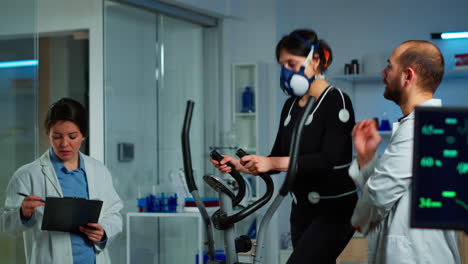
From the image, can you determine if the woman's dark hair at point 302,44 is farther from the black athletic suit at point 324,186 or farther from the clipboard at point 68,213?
the clipboard at point 68,213

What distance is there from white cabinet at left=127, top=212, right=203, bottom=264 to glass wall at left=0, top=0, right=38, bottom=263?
4.66ft

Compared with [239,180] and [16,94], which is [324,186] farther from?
[16,94]

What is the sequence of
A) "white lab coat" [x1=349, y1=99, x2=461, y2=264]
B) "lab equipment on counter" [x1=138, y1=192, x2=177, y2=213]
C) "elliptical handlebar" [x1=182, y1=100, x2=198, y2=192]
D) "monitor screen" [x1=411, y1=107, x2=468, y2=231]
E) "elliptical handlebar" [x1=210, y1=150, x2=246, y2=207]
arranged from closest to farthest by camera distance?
1. "monitor screen" [x1=411, y1=107, x2=468, y2=231]
2. "white lab coat" [x1=349, y1=99, x2=461, y2=264]
3. "elliptical handlebar" [x1=182, y1=100, x2=198, y2=192]
4. "elliptical handlebar" [x1=210, y1=150, x2=246, y2=207]
5. "lab equipment on counter" [x1=138, y1=192, x2=177, y2=213]

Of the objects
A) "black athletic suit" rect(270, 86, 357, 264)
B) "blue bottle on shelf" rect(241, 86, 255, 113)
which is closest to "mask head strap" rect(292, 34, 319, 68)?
"black athletic suit" rect(270, 86, 357, 264)

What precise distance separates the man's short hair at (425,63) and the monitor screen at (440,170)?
2.56 feet

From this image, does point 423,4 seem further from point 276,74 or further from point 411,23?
point 276,74

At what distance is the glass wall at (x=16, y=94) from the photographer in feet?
10.8

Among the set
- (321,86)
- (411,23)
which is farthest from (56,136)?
(411,23)

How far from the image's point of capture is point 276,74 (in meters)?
5.97

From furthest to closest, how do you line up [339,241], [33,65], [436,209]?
[33,65] → [339,241] → [436,209]

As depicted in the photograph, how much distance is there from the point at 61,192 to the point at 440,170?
6.12ft

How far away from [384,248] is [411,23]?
171 inches

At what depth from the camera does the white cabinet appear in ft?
16.4

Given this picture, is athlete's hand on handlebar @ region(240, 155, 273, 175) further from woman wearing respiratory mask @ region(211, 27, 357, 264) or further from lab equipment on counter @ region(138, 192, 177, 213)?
lab equipment on counter @ region(138, 192, 177, 213)
